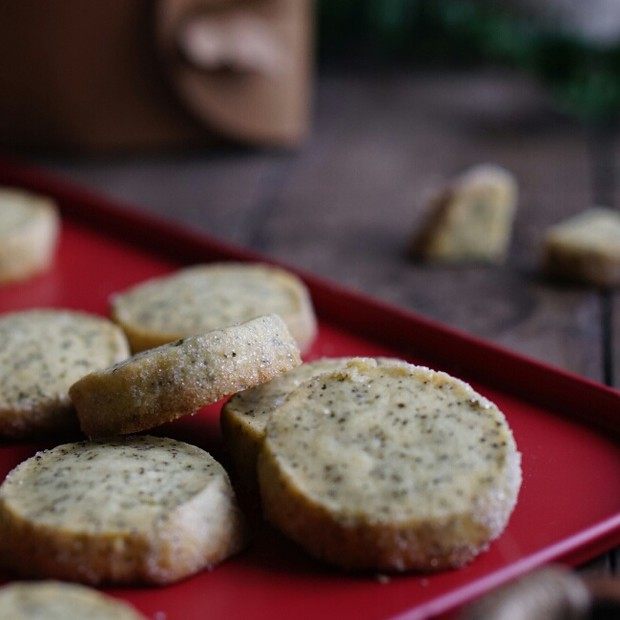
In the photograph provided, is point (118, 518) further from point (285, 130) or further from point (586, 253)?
point (285, 130)

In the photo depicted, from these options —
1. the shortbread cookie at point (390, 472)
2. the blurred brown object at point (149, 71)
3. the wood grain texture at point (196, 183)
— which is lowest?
the wood grain texture at point (196, 183)

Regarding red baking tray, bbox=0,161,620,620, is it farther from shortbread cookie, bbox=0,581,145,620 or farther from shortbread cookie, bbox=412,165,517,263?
shortbread cookie, bbox=412,165,517,263

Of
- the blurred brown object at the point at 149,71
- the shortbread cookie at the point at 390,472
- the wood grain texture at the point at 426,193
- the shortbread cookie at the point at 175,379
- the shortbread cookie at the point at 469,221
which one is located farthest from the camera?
the blurred brown object at the point at 149,71

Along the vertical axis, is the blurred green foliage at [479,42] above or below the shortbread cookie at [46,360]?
above

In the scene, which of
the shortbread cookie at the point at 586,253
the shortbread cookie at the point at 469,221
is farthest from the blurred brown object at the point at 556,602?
the shortbread cookie at the point at 469,221

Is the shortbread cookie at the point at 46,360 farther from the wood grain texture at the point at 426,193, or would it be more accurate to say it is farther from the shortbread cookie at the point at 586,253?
the shortbread cookie at the point at 586,253

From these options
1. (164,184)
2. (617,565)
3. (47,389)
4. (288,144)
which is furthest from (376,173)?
(617,565)

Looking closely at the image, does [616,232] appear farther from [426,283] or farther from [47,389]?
[47,389]
